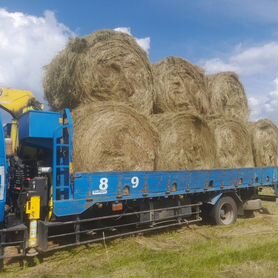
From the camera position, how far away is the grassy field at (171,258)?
525 cm

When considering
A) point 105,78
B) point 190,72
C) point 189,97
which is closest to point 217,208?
point 189,97

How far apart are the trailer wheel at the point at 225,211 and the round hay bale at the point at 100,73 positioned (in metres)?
2.71

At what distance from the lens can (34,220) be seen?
5.36 metres

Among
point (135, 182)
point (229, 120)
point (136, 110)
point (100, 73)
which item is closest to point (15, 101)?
point (100, 73)

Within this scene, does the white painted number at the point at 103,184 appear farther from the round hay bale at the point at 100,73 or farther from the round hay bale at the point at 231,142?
the round hay bale at the point at 231,142

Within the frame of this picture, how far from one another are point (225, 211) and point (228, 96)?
9.82 feet

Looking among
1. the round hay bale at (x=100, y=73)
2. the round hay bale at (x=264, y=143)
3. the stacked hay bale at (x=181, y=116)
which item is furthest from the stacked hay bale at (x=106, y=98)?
the round hay bale at (x=264, y=143)

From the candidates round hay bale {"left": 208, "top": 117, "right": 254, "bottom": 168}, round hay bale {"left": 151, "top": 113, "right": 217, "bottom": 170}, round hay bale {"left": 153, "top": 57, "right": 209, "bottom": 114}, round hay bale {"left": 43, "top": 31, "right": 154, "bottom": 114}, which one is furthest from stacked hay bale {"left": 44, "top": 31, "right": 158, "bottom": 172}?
round hay bale {"left": 208, "top": 117, "right": 254, "bottom": 168}

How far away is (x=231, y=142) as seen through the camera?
9.35 metres

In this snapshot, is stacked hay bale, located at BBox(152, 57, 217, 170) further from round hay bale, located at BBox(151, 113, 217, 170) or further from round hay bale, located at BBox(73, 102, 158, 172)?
round hay bale, located at BBox(73, 102, 158, 172)

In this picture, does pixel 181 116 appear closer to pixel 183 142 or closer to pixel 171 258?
pixel 183 142

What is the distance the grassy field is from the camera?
5.25 metres

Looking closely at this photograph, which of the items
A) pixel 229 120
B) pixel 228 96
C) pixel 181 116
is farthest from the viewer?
pixel 228 96

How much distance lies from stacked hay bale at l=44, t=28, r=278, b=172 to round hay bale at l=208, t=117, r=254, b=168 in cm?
2
